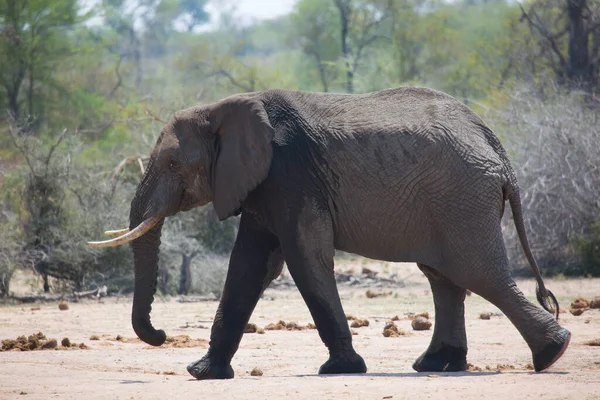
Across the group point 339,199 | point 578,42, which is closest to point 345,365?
point 339,199

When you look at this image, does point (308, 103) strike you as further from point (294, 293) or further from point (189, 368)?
point (294, 293)

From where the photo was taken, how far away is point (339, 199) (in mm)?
8336

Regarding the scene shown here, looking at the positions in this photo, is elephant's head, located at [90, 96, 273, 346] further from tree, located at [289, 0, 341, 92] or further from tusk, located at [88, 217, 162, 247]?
tree, located at [289, 0, 341, 92]

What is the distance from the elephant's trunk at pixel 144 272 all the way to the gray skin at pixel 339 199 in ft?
0.03

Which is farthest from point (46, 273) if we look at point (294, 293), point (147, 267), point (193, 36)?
point (193, 36)

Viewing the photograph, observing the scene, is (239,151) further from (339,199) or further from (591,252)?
(591,252)

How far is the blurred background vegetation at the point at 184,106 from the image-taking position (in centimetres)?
1551

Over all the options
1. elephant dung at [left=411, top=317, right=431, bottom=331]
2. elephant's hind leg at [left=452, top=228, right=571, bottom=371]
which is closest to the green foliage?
elephant dung at [left=411, top=317, right=431, bottom=331]

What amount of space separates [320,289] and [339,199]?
0.69m

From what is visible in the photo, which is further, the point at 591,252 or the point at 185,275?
the point at 591,252

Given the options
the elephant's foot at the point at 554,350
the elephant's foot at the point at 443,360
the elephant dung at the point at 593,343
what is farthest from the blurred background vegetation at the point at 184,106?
the elephant's foot at the point at 554,350

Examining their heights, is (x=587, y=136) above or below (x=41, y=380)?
above

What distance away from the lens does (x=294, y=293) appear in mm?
15781

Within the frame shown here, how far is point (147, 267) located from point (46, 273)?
7.07 meters
